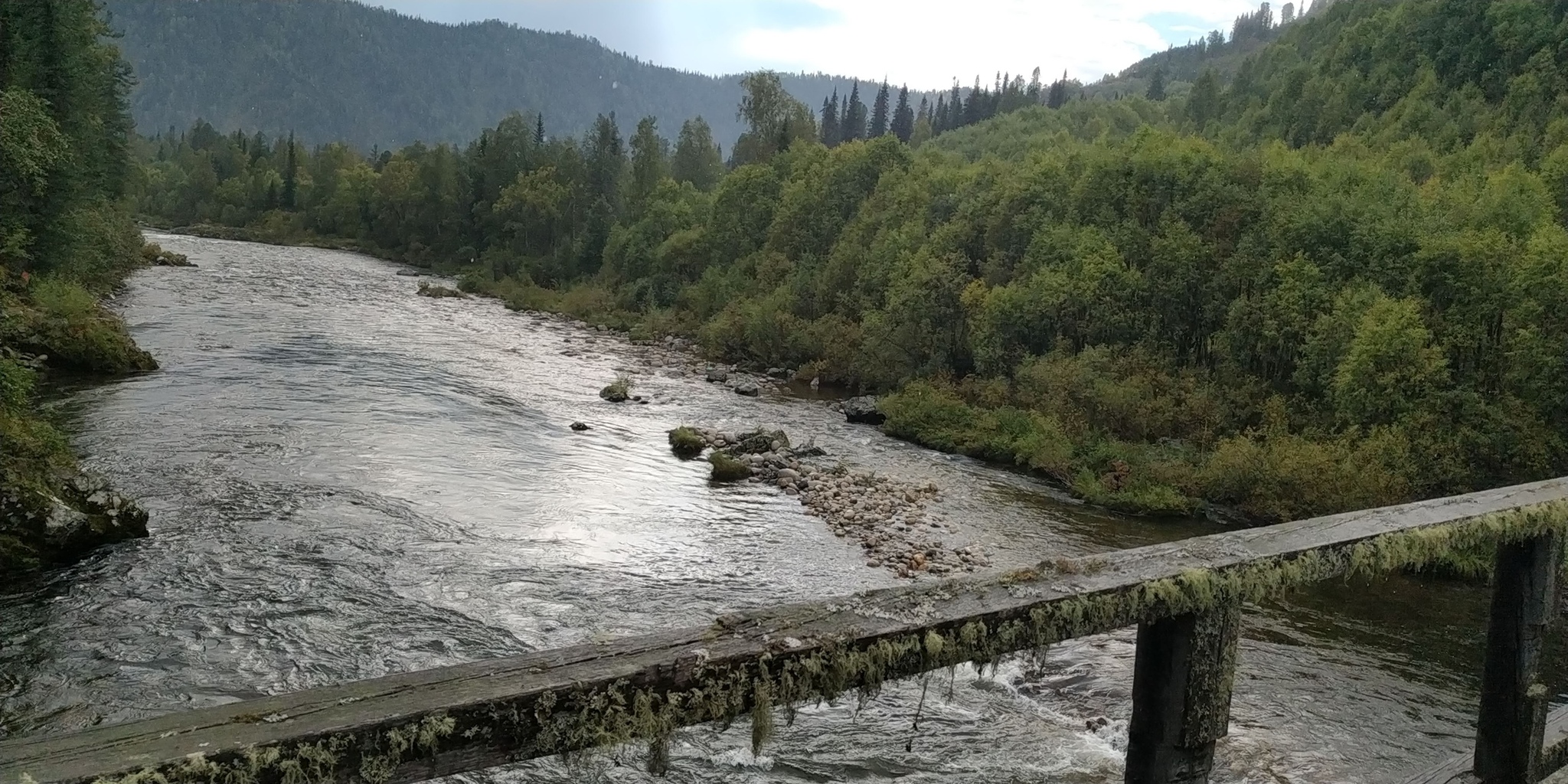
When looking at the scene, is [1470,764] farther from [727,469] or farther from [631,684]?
[727,469]

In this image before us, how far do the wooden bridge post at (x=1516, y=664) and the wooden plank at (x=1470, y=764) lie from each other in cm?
12

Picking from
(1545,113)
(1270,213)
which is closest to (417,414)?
(1270,213)

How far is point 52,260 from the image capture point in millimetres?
34875

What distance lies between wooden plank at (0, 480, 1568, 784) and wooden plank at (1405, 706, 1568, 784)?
112 inches

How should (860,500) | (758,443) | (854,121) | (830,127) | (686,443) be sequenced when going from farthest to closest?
1. (830,127)
2. (854,121)
3. (758,443)
4. (686,443)
5. (860,500)

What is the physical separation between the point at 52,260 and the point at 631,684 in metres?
42.3

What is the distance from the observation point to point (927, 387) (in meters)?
37.2

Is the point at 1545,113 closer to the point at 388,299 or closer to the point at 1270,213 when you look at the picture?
the point at 1270,213

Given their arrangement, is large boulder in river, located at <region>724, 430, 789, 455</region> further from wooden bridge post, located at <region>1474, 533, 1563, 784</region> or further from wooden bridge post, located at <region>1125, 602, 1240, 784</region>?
wooden bridge post, located at <region>1125, 602, 1240, 784</region>

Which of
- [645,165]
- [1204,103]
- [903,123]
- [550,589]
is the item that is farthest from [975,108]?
[550,589]

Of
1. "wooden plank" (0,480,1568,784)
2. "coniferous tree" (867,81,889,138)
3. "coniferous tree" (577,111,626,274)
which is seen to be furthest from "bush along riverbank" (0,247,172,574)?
"coniferous tree" (867,81,889,138)

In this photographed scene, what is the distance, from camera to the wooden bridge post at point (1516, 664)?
221 inches

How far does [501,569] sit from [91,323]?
2210 centimetres

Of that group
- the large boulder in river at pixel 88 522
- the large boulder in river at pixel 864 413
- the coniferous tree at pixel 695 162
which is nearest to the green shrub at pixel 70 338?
the large boulder in river at pixel 88 522
